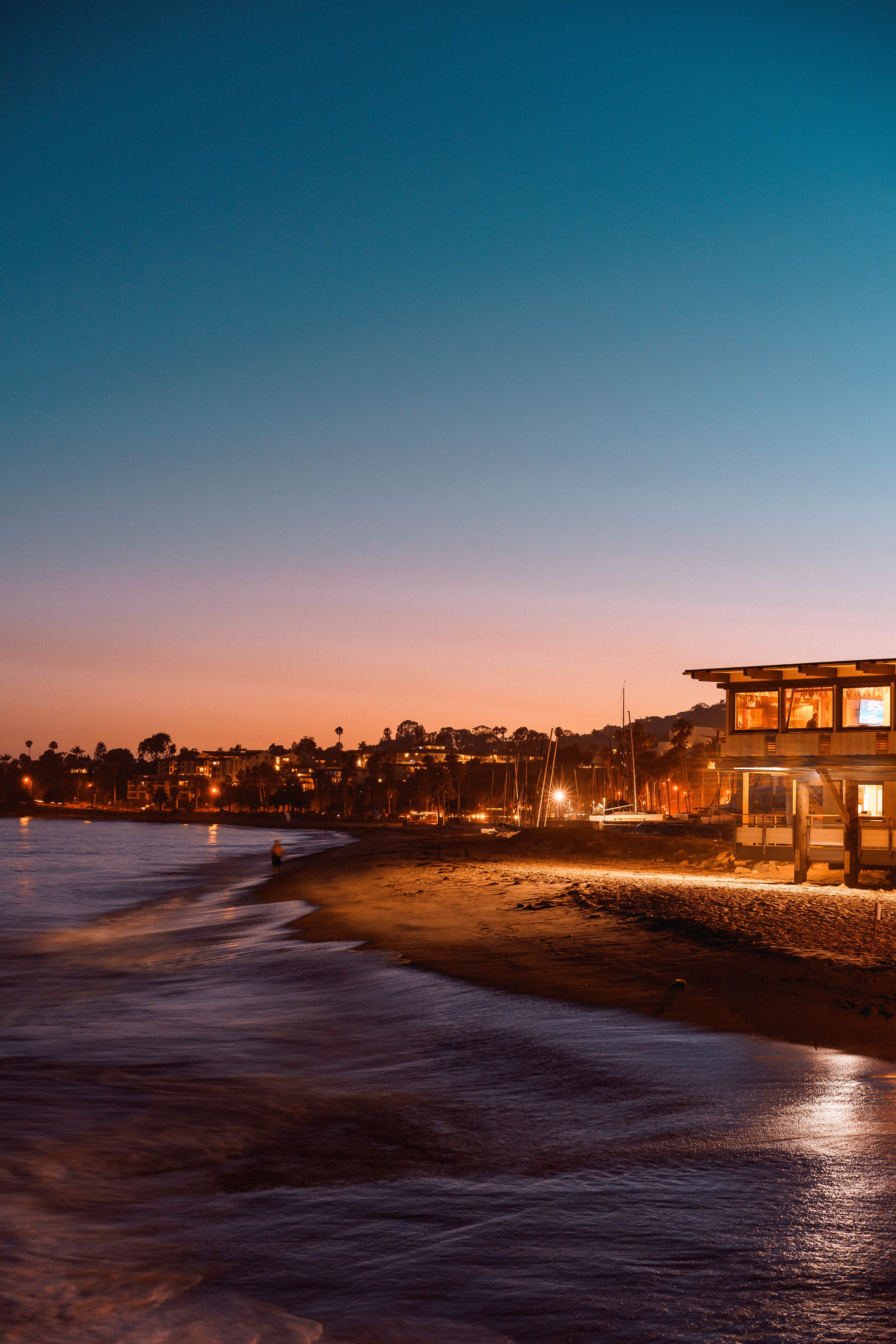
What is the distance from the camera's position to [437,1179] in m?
8.39

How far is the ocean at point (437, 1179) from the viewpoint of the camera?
6.20 m

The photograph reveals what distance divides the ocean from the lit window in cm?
2374

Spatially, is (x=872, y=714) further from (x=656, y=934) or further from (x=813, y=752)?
(x=656, y=934)

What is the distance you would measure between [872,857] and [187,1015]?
76.2 feet

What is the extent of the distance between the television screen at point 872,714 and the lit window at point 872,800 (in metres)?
2.26

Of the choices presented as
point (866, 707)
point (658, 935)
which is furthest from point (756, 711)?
point (658, 935)

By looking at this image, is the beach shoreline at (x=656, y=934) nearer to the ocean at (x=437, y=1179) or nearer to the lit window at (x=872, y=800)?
the ocean at (x=437, y=1179)

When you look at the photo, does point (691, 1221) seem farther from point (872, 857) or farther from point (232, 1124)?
point (872, 857)

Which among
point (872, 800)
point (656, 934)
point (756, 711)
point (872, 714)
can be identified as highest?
point (756, 711)

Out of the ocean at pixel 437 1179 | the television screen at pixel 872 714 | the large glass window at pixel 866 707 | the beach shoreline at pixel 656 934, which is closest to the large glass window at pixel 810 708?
the large glass window at pixel 866 707

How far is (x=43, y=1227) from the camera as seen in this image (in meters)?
7.94

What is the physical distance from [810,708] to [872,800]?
165 inches

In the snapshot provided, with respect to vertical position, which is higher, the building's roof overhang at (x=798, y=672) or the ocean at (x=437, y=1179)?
the building's roof overhang at (x=798, y=672)

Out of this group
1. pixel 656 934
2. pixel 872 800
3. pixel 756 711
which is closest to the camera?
pixel 656 934
